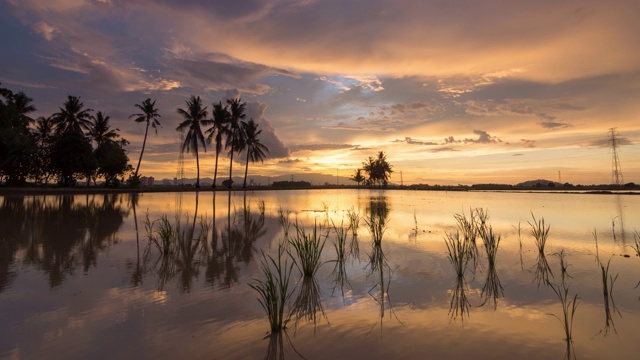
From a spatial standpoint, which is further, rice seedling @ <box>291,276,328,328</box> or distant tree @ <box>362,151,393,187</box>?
distant tree @ <box>362,151,393,187</box>

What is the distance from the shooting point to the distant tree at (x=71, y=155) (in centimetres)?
4319

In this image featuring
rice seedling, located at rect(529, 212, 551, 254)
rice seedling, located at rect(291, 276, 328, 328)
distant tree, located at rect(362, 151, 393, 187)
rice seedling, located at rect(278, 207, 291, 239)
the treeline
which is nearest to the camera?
rice seedling, located at rect(291, 276, 328, 328)

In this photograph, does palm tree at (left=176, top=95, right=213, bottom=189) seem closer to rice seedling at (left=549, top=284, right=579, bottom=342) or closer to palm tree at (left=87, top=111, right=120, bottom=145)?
palm tree at (left=87, top=111, right=120, bottom=145)

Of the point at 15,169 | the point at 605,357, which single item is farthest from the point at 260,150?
the point at 605,357

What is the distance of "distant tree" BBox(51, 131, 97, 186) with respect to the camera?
43188 millimetres

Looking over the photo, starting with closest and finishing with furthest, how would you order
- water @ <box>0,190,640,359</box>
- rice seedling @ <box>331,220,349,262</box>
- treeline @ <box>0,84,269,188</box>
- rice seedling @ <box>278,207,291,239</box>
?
water @ <box>0,190,640,359</box>
rice seedling @ <box>331,220,349,262</box>
rice seedling @ <box>278,207,291,239</box>
treeline @ <box>0,84,269,188</box>

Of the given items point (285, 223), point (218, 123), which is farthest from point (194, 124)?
point (285, 223)

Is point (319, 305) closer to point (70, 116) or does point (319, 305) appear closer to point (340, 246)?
point (340, 246)

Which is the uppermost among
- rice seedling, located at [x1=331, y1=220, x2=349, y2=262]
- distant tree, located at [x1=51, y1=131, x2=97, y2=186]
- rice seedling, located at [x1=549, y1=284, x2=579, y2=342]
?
distant tree, located at [x1=51, y1=131, x2=97, y2=186]

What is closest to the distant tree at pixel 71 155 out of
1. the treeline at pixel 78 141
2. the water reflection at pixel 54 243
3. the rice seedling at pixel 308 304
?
the treeline at pixel 78 141

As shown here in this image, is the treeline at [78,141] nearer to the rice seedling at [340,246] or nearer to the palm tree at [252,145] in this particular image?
the palm tree at [252,145]

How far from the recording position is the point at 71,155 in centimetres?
4328

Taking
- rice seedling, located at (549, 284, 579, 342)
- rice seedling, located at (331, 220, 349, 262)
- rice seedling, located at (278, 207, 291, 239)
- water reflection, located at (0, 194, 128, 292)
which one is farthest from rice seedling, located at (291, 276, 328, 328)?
rice seedling, located at (278, 207, 291, 239)

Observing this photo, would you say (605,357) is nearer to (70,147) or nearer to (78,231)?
(78,231)
